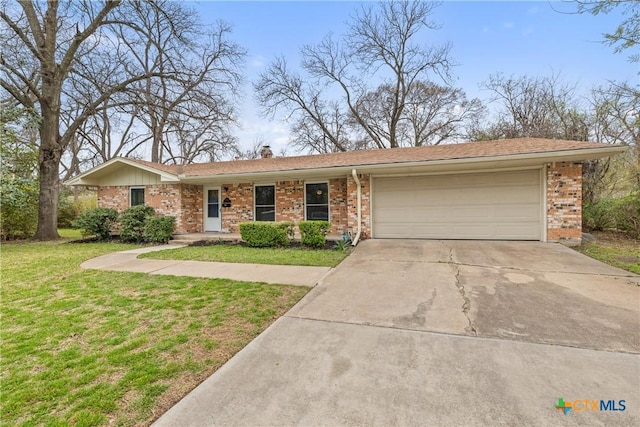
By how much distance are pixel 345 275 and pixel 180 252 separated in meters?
5.32

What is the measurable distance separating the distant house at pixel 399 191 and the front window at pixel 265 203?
0.04 meters

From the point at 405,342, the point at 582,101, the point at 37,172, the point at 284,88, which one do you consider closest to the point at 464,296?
the point at 405,342

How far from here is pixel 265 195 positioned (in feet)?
36.2

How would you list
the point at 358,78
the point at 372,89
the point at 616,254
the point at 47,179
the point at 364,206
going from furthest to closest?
1. the point at 372,89
2. the point at 358,78
3. the point at 47,179
4. the point at 364,206
5. the point at 616,254

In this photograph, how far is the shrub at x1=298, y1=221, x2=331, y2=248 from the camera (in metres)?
8.23

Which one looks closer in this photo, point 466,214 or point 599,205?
point 466,214

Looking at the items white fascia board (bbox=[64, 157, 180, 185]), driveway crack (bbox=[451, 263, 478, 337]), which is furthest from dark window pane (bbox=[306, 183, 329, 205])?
driveway crack (bbox=[451, 263, 478, 337])

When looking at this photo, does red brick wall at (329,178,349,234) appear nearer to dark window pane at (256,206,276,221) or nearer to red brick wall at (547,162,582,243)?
dark window pane at (256,206,276,221)

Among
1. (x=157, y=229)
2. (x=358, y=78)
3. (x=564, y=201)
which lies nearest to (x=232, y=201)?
(x=157, y=229)

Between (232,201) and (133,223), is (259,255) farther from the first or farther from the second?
(133,223)

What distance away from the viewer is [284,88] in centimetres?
2027

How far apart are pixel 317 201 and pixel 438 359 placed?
Result: 26.8ft

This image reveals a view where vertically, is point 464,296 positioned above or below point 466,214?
below

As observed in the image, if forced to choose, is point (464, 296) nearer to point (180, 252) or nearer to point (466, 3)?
point (180, 252)
